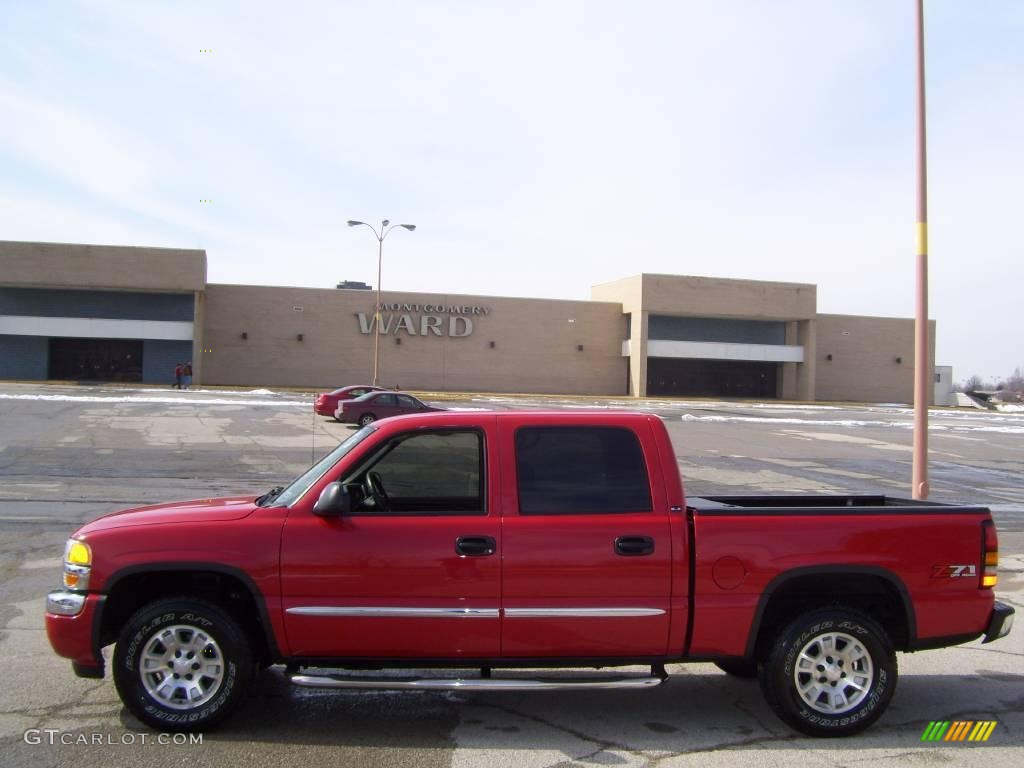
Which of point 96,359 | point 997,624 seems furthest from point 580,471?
point 96,359

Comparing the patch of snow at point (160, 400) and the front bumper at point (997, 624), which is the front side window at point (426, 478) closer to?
the front bumper at point (997, 624)

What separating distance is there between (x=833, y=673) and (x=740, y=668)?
973mm

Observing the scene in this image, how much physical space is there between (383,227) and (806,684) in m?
44.0

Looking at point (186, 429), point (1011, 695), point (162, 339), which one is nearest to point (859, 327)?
point (162, 339)

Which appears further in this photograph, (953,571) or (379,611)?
(953,571)

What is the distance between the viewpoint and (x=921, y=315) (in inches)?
493

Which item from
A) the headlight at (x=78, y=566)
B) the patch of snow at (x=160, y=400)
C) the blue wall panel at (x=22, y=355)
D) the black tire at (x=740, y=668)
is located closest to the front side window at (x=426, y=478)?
the headlight at (x=78, y=566)

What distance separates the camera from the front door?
4750 mm

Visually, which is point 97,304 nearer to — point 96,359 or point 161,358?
point 96,359

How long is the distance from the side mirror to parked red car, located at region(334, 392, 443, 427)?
78.9 feet

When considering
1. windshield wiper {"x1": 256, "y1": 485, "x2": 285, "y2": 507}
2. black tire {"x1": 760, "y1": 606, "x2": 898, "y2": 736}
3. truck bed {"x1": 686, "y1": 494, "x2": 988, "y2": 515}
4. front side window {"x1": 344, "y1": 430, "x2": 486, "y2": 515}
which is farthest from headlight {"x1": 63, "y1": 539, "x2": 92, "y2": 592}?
black tire {"x1": 760, "y1": 606, "x2": 898, "y2": 736}

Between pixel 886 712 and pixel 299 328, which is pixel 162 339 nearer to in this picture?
pixel 299 328

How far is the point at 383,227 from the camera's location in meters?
47.0

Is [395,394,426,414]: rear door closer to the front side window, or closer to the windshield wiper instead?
the windshield wiper
